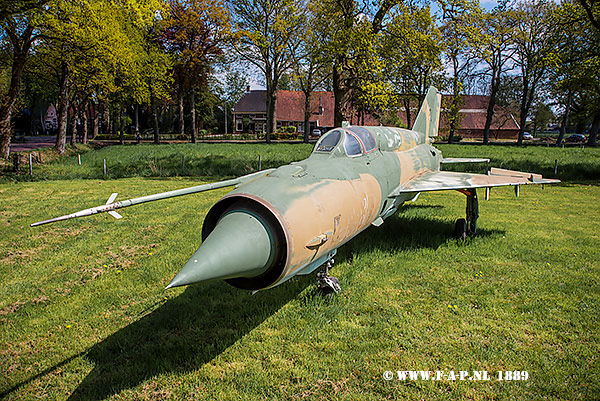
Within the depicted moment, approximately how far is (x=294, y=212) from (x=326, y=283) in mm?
2377

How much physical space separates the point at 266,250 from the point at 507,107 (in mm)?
76142

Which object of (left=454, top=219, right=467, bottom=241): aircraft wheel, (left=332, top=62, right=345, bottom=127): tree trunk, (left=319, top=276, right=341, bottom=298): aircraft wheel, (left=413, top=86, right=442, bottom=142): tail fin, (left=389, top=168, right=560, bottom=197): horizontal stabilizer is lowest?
(left=319, top=276, right=341, bottom=298): aircraft wheel

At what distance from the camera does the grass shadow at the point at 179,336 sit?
13.2 ft

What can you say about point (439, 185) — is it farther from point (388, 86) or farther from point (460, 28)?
point (460, 28)

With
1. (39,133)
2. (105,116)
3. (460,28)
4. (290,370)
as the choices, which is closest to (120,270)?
(290,370)

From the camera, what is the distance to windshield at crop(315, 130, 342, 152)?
19.4ft

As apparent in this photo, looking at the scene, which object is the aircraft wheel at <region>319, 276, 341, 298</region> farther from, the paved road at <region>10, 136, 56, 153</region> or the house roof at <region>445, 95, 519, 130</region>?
the house roof at <region>445, 95, 519, 130</region>

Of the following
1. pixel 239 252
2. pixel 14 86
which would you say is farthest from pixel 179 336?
pixel 14 86

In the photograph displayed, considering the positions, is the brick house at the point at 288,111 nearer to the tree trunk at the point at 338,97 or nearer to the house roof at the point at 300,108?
the house roof at the point at 300,108

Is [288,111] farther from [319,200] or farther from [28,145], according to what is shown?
[319,200]

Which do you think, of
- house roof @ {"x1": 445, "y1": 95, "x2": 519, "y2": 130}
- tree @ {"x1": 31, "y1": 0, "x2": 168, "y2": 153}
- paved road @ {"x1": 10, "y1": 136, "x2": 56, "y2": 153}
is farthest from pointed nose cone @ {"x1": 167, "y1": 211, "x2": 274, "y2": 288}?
house roof @ {"x1": 445, "y1": 95, "x2": 519, "y2": 130}

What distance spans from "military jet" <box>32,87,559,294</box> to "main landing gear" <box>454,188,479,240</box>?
285 cm

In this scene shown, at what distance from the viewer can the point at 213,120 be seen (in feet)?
259

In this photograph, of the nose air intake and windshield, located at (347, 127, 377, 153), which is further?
windshield, located at (347, 127, 377, 153)
